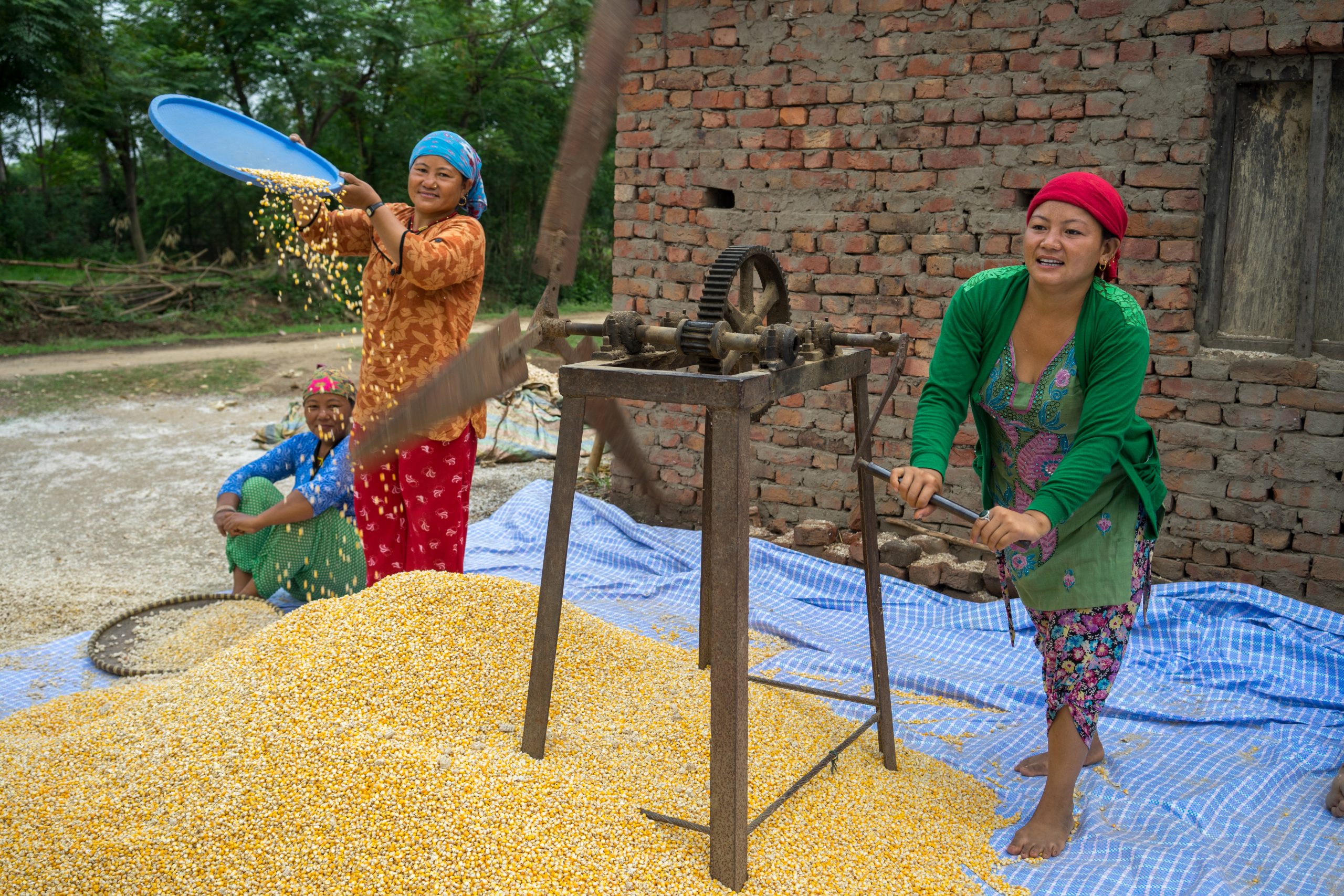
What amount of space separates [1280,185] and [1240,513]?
1276mm

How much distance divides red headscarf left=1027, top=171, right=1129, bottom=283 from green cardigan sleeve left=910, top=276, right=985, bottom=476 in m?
0.29

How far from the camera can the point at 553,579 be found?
91.4 inches

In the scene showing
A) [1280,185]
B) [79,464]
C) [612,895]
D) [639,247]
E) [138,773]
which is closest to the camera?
[612,895]

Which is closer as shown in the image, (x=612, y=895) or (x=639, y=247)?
(x=612, y=895)

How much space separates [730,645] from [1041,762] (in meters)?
1.29

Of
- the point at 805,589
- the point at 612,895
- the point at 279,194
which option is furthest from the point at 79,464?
the point at 612,895

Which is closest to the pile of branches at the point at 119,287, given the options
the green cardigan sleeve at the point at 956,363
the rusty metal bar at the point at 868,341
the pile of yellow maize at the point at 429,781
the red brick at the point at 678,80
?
the red brick at the point at 678,80

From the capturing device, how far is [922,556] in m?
4.46

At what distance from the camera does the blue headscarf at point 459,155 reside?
10.7 ft

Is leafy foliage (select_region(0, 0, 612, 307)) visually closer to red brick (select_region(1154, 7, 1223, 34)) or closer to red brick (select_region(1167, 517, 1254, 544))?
red brick (select_region(1154, 7, 1223, 34))

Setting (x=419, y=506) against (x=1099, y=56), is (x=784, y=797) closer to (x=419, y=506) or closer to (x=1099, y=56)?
(x=419, y=506)

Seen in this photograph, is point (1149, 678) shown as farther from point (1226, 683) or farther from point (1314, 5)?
point (1314, 5)

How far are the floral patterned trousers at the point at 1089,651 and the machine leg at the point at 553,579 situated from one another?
1202 millimetres

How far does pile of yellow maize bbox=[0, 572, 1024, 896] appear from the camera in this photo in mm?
2061
